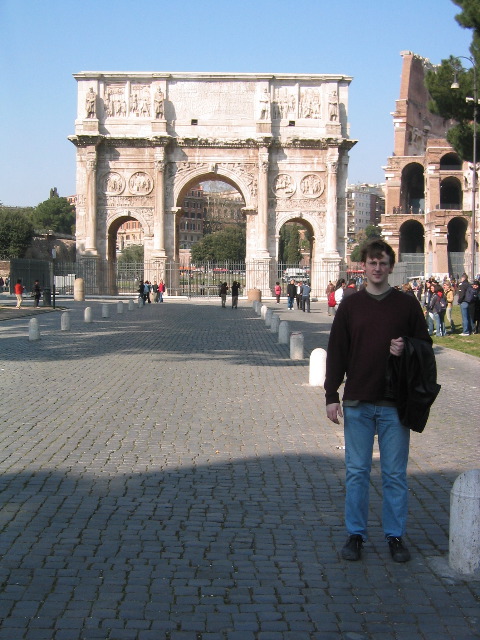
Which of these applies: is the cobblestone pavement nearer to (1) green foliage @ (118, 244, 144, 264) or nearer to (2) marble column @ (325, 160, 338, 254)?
(2) marble column @ (325, 160, 338, 254)

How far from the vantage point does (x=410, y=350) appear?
468 centimetres

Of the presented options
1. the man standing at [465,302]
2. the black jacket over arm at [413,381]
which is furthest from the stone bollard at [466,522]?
the man standing at [465,302]

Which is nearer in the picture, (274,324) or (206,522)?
(206,522)

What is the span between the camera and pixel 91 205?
45.4 m

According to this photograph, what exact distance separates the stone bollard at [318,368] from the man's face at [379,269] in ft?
23.6

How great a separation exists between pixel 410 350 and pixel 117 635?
218 centimetres

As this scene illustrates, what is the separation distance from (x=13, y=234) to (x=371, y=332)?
2587 inches

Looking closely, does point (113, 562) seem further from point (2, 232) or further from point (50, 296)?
point (2, 232)

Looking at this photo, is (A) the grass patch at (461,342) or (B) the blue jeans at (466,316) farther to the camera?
(B) the blue jeans at (466,316)

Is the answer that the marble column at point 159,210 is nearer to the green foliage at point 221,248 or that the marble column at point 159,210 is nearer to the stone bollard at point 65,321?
the stone bollard at point 65,321

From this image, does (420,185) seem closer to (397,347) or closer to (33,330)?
(33,330)

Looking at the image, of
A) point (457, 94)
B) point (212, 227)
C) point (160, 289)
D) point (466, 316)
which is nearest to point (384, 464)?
point (466, 316)

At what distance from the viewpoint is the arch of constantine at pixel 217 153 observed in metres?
45.1

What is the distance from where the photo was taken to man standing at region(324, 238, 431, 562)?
479cm
